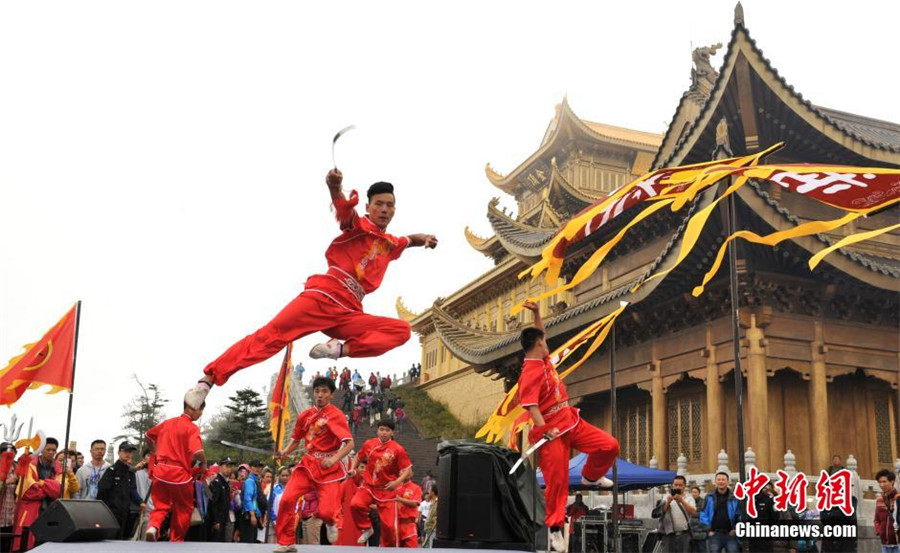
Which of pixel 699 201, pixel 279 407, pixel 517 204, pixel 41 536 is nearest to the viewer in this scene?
pixel 41 536

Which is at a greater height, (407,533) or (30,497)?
(30,497)

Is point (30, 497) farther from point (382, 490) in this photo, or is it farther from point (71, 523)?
point (382, 490)

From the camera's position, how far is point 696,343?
1644 centimetres

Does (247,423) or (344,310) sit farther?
(247,423)

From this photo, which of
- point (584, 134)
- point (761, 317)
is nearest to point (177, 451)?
point (761, 317)

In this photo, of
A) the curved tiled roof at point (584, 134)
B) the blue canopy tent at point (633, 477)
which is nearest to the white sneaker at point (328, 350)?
the blue canopy tent at point (633, 477)

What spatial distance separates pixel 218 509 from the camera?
11.2 metres

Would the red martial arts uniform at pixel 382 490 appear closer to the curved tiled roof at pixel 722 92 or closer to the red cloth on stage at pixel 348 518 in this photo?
the red cloth on stage at pixel 348 518

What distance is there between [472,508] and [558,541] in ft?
4.86

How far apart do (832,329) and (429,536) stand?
25.4 ft

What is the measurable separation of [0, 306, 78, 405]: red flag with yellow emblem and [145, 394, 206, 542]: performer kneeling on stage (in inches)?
84.7

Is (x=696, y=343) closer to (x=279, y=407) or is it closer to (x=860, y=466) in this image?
(x=860, y=466)

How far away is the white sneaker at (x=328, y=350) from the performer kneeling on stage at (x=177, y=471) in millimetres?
1828

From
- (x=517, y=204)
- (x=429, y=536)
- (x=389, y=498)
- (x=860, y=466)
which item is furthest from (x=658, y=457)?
(x=517, y=204)
